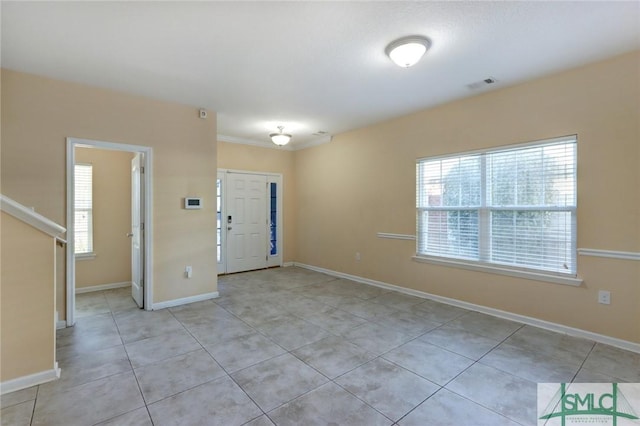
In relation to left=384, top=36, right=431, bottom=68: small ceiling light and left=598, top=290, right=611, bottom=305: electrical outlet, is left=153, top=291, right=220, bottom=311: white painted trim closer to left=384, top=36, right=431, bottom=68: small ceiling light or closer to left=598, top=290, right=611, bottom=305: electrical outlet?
left=384, top=36, right=431, bottom=68: small ceiling light

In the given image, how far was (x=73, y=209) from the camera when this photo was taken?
3395mm

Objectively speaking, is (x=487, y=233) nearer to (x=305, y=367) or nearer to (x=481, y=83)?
(x=481, y=83)

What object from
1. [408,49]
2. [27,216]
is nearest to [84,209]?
[27,216]

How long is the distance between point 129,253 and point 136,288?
48.5 inches

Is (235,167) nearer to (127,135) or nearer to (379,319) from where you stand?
(127,135)

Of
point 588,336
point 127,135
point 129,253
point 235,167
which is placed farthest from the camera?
point 235,167

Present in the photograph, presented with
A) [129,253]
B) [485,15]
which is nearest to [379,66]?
[485,15]

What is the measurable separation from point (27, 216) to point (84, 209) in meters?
2.96

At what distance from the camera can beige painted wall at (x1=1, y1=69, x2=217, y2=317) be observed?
313 cm

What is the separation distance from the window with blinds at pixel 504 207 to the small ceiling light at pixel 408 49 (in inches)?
69.2

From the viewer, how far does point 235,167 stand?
6.05m

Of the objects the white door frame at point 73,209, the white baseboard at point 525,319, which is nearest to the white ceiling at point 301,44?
the white door frame at point 73,209

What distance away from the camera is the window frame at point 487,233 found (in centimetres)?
307

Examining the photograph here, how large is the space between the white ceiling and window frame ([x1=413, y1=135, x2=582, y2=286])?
29.2 inches
